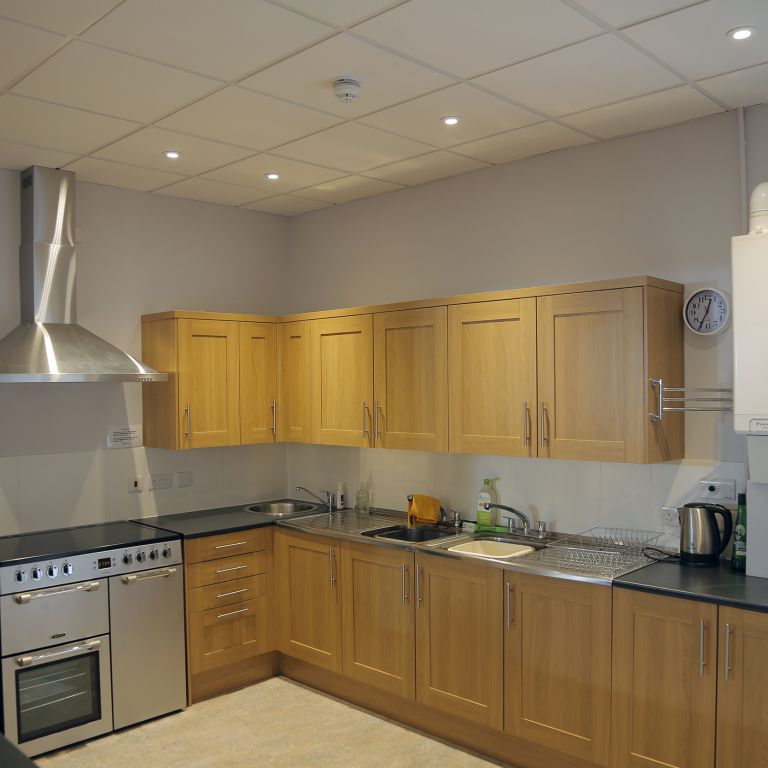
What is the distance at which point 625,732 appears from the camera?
114 inches

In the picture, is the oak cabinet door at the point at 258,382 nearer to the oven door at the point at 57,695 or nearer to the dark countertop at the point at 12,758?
the oven door at the point at 57,695

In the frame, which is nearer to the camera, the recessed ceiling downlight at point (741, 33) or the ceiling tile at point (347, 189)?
the recessed ceiling downlight at point (741, 33)

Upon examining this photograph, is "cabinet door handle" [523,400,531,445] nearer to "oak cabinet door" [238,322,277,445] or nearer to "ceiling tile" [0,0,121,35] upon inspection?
"oak cabinet door" [238,322,277,445]

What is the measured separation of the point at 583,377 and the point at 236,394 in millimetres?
2077

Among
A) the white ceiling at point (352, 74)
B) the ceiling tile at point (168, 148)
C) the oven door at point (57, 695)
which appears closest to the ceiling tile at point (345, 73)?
the white ceiling at point (352, 74)

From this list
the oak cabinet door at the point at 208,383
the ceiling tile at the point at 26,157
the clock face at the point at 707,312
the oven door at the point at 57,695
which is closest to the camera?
the clock face at the point at 707,312

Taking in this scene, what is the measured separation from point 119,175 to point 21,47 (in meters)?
1.60

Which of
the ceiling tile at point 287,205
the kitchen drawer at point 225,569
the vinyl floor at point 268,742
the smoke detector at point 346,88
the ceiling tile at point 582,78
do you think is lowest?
the vinyl floor at point 268,742

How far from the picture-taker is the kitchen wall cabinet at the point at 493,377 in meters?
3.44

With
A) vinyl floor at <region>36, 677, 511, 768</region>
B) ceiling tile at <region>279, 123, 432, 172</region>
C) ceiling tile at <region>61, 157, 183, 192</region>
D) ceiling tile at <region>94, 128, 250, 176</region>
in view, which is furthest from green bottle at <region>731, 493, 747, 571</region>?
ceiling tile at <region>61, 157, 183, 192</region>

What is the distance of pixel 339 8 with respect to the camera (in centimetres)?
226

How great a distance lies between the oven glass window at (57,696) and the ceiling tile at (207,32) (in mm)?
2637

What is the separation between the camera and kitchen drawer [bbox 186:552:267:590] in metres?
4.02

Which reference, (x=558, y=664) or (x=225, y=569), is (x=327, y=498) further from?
(x=558, y=664)
